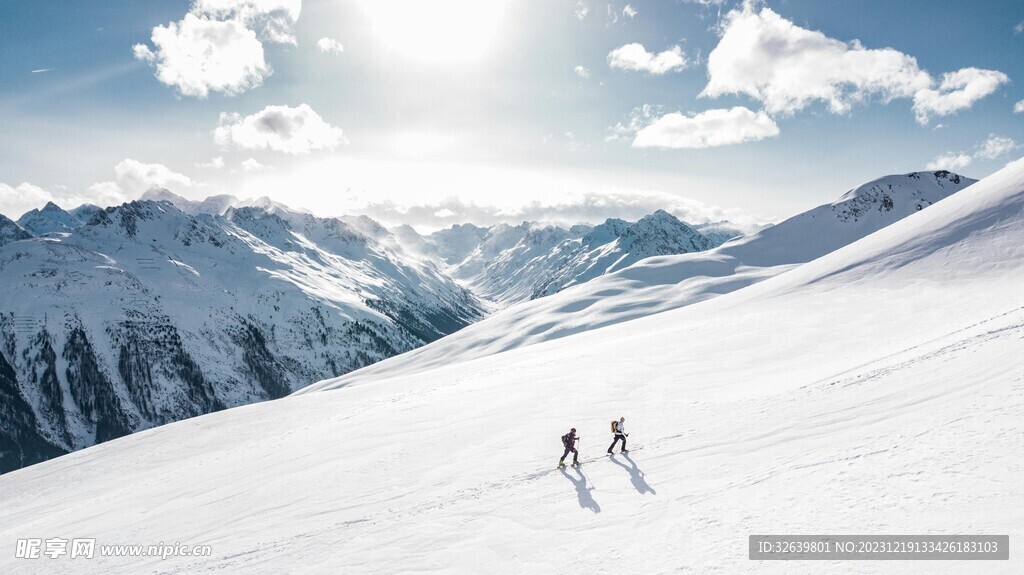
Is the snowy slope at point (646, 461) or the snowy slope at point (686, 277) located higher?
the snowy slope at point (686, 277)

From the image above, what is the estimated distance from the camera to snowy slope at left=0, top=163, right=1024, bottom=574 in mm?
11125

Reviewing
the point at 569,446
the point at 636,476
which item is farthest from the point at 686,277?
the point at 636,476

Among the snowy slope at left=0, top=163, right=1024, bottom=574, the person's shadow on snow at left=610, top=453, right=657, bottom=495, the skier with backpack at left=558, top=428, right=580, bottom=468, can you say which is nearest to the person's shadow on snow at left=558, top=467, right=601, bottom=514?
the snowy slope at left=0, top=163, right=1024, bottom=574

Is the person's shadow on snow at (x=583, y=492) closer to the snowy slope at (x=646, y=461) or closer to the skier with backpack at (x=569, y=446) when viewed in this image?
the snowy slope at (x=646, y=461)

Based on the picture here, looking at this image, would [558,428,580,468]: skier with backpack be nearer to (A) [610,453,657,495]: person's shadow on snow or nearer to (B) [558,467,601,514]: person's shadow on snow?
(B) [558,467,601,514]: person's shadow on snow

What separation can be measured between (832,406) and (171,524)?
2664 centimetres

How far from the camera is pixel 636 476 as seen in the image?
1538cm

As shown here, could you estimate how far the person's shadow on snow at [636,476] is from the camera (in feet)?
46.6

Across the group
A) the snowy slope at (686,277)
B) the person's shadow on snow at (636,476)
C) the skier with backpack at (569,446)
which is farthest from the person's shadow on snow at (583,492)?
the snowy slope at (686,277)

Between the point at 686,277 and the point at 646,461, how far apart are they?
4269 inches

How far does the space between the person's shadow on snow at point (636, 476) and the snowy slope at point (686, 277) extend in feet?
216

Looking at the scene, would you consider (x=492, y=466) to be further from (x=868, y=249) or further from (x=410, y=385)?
(x=868, y=249)

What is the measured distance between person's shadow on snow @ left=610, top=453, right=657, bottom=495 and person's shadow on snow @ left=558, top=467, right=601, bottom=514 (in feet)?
4.49

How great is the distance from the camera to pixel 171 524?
64.5ft
